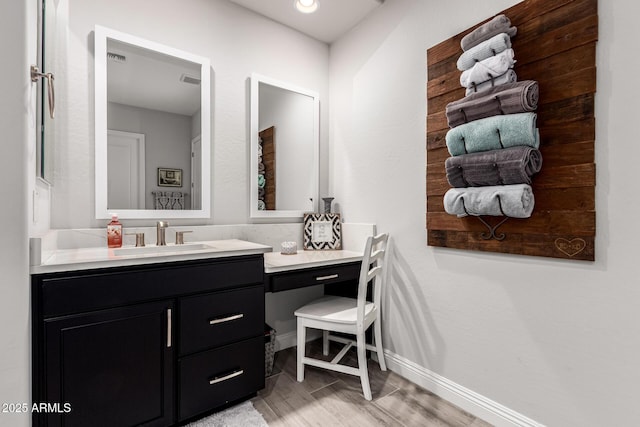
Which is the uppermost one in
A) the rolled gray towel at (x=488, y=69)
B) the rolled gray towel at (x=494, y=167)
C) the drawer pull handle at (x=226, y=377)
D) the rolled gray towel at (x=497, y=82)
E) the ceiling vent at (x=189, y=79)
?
the ceiling vent at (x=189, y=79)

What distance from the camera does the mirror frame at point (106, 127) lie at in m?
1.72

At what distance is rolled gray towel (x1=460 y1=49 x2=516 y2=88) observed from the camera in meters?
1.39

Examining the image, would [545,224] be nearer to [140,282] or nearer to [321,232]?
[321,232]

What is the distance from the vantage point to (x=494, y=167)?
1404 millimetres

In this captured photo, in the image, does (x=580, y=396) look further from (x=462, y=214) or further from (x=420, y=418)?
(x=462, y=214)

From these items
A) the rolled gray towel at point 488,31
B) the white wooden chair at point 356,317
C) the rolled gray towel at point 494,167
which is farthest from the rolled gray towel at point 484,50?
the white wooden chair at point 356,317

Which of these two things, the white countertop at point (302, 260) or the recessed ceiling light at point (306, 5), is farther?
the recessed ceiling light at point (306, 5)

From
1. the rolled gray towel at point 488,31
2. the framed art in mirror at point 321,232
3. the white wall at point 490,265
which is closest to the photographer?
the white wall at point 490,265

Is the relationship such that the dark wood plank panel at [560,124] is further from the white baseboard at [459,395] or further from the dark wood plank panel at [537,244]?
the white baseboard at [459,395]

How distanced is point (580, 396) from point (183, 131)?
245 cm

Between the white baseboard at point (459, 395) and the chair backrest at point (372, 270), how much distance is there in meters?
0.42

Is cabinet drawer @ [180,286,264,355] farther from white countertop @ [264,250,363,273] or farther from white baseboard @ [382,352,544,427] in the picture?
white baseboard @ [382,352,544,427]

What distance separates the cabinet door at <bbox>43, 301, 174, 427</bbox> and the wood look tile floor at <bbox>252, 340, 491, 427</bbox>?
574 millimetres

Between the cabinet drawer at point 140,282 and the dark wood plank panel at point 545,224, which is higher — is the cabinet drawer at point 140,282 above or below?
below
